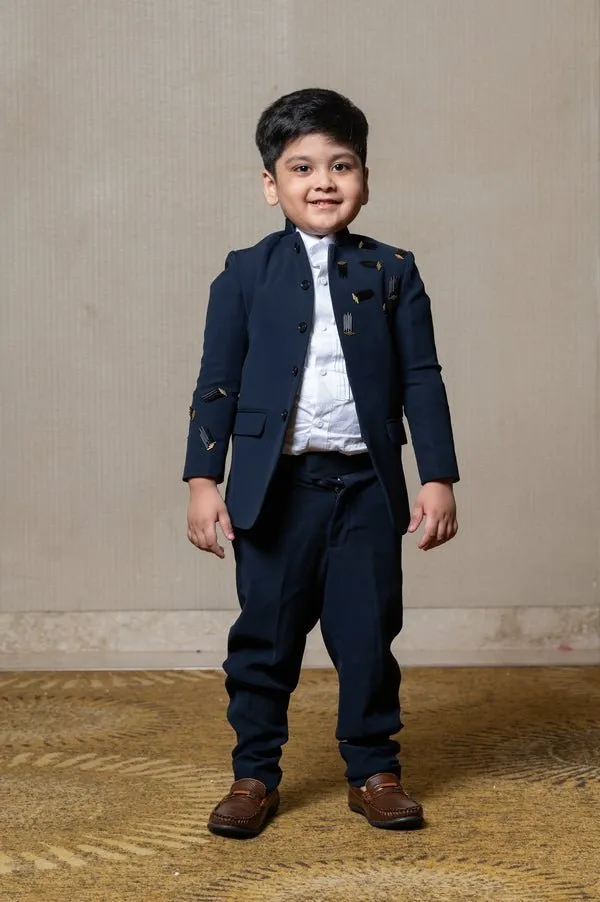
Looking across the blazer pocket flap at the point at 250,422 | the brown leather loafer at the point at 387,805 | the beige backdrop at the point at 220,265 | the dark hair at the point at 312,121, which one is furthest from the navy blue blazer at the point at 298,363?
the beige backdrop at the point at 220,265

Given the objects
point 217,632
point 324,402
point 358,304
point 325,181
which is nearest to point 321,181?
point 325,181

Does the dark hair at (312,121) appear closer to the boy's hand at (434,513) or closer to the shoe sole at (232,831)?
the boy's hand at (434,513)

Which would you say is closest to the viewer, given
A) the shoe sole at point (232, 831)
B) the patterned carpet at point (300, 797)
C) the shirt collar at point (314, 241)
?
the patterned carpet at point (300, 797)

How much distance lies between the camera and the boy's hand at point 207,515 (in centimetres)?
150

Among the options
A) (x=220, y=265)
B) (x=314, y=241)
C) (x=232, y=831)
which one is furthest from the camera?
(x=220, y=265)

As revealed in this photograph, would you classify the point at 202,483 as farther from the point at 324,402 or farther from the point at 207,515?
the point at 324,402

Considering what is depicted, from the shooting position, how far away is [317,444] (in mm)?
1495

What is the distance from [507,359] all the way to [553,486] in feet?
0.96

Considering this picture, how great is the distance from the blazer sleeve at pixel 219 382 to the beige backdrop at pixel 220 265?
3.34 ft

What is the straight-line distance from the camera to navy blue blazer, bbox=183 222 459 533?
1481 millimetres

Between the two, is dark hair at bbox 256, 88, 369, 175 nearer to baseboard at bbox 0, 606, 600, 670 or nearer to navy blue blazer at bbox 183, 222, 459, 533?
navy blue blazer at bbox 183, 222, 459, 533

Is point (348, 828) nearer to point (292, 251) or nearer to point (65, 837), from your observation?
point (65, 837)

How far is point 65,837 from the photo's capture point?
144 cm

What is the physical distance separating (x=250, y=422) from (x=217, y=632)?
1157 mm
